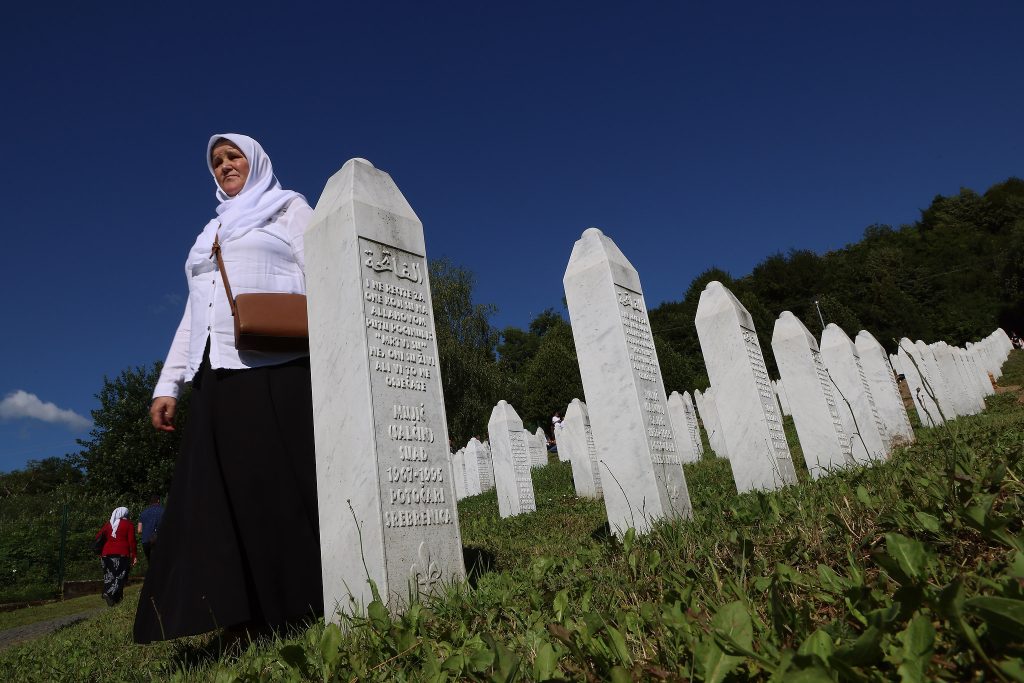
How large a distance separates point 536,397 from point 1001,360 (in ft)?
81.7

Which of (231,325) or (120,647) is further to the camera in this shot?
(120,647)

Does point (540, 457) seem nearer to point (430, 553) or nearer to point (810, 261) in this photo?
point (430, 553)

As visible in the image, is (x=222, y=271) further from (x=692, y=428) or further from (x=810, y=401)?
(x=692, y=428)

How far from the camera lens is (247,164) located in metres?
4.90

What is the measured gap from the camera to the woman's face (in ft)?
16.1

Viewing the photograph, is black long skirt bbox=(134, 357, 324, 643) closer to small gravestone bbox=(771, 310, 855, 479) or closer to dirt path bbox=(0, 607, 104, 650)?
dirt path bbox=(0, 607, 104, 650)

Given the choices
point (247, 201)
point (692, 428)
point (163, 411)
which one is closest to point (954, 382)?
point (692, 428)

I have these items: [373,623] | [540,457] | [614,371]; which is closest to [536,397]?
[540,457]

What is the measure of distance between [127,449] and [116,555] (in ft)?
59.8

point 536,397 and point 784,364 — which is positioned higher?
point 536,397

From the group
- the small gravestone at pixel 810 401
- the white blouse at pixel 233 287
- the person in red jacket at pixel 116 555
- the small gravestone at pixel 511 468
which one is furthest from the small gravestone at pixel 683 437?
the white blouse at pixel 233 287

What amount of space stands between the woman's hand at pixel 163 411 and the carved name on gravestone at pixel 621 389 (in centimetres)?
336

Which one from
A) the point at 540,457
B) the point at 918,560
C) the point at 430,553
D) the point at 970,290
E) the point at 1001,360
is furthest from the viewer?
the point at 970,290

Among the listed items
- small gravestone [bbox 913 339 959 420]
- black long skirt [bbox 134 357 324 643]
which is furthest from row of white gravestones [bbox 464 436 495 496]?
black long skirt [bbox 134 357 324 643]
